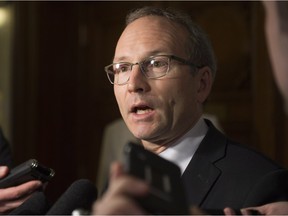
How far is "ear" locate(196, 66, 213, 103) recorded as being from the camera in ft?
3.52

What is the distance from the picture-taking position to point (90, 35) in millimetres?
3047

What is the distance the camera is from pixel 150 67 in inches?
39.5

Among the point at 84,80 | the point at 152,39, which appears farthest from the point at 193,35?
the point at 84,80

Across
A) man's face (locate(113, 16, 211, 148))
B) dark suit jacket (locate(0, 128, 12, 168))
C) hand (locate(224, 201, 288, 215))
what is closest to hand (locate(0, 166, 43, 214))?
man's face (locate(113, 16, 211, 148))

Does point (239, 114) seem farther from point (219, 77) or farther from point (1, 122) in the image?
point (1, 122)

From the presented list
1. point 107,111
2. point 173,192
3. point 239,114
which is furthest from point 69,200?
point 107,111

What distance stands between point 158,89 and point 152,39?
9 centimetres

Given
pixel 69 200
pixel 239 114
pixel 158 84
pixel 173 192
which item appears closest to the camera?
pixel 173 192

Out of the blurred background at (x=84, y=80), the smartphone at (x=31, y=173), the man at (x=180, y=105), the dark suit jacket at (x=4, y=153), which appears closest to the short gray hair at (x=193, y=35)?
the man at (x=180, y=105)

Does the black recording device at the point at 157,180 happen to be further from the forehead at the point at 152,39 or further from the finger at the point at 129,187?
the forehead at the point at 152,39

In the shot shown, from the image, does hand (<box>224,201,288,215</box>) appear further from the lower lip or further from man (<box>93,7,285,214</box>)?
the lower lip

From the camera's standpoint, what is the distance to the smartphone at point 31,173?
0.86 meters

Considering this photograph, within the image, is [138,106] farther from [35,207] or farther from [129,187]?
[129,187]

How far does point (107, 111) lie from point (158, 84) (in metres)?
1.99
